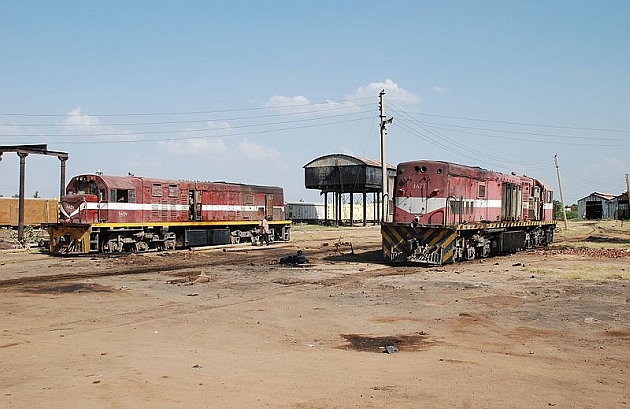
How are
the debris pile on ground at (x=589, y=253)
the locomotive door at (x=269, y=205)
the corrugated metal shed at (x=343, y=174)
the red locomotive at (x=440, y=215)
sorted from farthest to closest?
1. the corrugated metal shed at (x=343, y=174)
2. the locomotive door at (x=269, y=205)
3. the debris pile on ground at (x=589, y=253)
4. the red locomotive at (x=440, y=215)

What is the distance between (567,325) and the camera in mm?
11688

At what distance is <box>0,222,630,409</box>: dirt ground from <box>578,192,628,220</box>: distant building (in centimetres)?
8047

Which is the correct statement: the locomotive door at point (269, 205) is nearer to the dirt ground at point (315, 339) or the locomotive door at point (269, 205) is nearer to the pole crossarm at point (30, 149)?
the pole crossarm at point (30, 149)

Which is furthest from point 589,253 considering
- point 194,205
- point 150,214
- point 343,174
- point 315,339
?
point 343,174

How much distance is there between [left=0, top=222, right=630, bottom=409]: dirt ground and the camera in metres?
7.12

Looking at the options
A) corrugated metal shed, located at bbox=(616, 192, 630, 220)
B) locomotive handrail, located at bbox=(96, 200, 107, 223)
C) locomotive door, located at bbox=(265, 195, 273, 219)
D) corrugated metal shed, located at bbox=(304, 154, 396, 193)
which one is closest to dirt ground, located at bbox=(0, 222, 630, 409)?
locomotive handrail, located at bbox=(96, 200, 107, 223)

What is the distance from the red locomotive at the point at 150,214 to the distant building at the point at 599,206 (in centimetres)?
7227

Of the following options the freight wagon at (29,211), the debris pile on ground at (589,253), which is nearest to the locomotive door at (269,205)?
the freight wagon at (29,211)

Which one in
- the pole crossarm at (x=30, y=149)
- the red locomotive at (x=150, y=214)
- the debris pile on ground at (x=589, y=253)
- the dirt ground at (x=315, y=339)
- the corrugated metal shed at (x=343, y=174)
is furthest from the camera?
the corrugated metal shed at (x=343, y=174)

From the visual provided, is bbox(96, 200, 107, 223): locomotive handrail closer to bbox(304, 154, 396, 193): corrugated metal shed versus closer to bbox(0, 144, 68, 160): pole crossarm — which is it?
bbox(0, 144, 68, 160): pole crossarm

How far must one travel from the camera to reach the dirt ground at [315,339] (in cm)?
712

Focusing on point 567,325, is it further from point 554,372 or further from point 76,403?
point 76,403

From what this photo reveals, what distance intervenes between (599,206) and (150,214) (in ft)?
279

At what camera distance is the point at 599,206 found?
96.5 m
